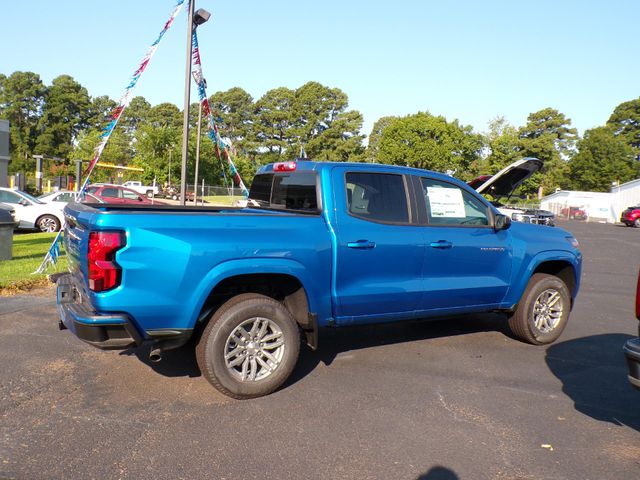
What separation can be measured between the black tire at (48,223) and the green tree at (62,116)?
7734 centimetres

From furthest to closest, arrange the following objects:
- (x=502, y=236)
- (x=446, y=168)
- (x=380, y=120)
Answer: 1. (x=380, y=120)
2. (x=446, y=168)
3. (x=502, y=236)

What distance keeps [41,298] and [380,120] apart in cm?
10044

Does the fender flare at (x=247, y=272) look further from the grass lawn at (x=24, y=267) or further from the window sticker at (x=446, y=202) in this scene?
Answer: the grass lawn at (x=24, y=267)

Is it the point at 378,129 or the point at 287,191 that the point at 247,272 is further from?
the point at 378,129

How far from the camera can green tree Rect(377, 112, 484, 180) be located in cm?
7575

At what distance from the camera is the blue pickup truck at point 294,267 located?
3.84 metres

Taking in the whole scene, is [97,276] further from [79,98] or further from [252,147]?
[79,98]

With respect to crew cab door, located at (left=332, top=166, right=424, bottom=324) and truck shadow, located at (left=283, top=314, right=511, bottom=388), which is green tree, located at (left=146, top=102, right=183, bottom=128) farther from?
crew cab door, located at (left=332, top=166, right=424, bottom=324)

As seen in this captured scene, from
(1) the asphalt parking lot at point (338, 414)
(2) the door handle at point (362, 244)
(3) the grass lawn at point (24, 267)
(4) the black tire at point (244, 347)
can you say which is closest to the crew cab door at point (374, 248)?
(2) the door handle at point (362, 244)

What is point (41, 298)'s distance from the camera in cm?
762

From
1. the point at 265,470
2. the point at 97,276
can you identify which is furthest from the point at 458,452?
the point at 97,276

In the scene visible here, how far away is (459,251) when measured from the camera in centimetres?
538

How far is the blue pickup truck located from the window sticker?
1cm

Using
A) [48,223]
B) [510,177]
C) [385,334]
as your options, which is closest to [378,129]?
[48,223]
